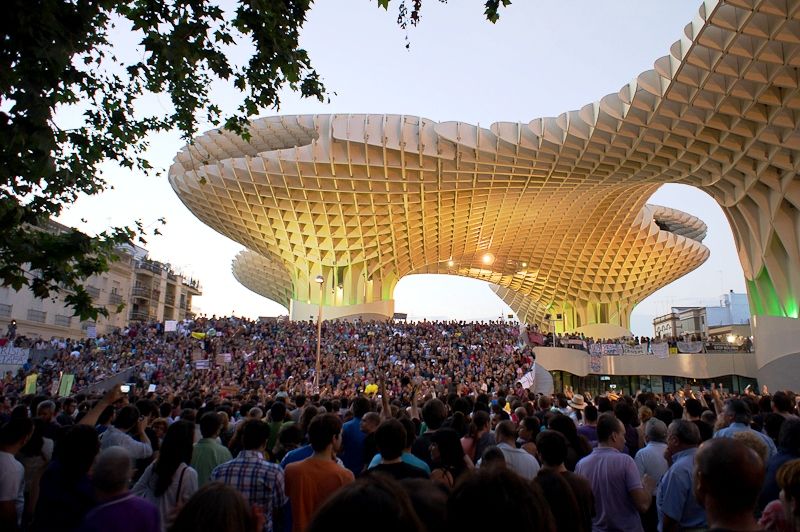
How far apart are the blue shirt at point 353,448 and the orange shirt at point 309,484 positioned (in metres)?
1.88

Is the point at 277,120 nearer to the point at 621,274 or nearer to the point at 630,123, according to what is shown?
the point at 630,123

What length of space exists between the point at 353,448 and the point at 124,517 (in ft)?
11.5

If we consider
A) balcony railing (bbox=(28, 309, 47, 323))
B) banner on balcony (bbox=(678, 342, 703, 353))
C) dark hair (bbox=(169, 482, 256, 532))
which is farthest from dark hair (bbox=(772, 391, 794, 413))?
balcony railing (bbox=(28, 309, 47, 323))

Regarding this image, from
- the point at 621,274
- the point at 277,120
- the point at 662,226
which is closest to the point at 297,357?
the point at 277,120

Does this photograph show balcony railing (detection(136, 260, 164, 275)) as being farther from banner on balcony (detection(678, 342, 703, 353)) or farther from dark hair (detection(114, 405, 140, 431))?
dark hair (detection(114, 405, 140, 431))

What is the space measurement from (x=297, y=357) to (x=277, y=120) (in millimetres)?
18279

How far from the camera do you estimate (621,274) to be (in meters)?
56.7

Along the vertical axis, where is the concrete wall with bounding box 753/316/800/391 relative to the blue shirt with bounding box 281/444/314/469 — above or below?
above

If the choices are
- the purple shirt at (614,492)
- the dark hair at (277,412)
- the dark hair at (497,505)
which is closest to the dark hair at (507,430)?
the purple shirt at (614,492)

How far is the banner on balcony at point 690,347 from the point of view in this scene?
3605 centimetres

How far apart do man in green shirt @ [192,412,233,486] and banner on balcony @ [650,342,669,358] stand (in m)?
34.8

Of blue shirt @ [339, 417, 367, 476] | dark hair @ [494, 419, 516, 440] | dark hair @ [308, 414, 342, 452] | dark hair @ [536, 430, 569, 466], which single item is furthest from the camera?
blue shirt @ [339, 417, 367, 476]

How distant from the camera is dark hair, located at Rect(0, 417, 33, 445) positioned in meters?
4.52

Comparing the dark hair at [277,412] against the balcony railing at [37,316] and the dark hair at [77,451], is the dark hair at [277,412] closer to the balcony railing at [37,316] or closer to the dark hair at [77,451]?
the dark hair at [77,451]
